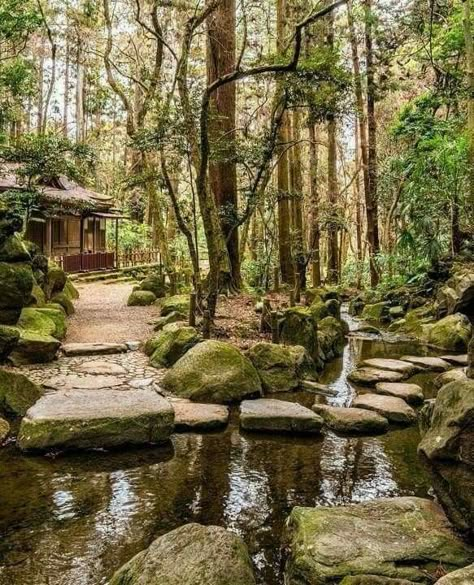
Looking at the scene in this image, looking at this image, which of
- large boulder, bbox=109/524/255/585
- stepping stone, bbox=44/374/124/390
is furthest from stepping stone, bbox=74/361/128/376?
large boulder, bbox=109/524/255/585

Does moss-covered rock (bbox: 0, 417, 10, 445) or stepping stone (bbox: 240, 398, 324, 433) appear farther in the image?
stepping stone (bbox: 240, 398, 324, 433)

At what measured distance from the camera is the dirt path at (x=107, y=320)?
422 inches

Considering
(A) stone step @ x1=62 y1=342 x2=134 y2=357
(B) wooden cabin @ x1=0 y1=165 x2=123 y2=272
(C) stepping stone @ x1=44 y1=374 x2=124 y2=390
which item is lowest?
(C) stepping stone @ x1=44 y1=374 x2=124 y2=390

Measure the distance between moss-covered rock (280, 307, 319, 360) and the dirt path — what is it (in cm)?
278

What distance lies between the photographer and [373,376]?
868cm

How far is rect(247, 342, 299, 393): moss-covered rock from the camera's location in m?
7.94

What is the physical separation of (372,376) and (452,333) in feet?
11.7

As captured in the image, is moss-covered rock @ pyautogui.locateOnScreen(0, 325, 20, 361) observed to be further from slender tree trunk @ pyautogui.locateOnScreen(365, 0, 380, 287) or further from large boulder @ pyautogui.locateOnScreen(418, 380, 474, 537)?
slender tree trunk @ pyautogui.locateOnScreen(365, 0, 380, 287)

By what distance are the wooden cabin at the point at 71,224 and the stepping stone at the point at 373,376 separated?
14.0 m

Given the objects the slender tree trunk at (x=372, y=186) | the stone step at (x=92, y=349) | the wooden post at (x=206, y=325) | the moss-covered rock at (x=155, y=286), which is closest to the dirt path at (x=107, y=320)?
the stone step at (x=92, y=349)

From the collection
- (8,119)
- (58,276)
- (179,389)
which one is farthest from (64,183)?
(179,389)

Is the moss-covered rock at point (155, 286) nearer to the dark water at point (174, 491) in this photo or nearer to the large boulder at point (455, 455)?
the dark water at point (174, 491)

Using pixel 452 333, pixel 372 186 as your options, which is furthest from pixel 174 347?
pixel 372 186

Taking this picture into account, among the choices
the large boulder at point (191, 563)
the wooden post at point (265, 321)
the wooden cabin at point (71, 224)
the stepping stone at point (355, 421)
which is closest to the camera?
the large boulder at point (191, 563)
